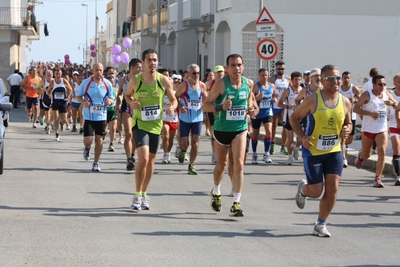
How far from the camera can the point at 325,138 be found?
8719 mm

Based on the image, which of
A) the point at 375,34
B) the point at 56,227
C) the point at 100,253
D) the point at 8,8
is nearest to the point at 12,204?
the point at 56,227

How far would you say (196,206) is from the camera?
35.5ft

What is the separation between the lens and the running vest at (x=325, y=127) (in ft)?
28.6

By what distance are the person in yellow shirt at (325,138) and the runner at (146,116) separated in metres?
2.28

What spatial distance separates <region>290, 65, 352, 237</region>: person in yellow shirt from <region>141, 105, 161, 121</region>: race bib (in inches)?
90.4

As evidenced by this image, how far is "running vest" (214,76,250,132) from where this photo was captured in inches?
394

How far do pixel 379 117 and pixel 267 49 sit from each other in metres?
7.99

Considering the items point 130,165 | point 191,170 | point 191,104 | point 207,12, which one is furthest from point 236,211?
point 207,12

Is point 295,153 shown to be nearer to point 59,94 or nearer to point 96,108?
point 96,108

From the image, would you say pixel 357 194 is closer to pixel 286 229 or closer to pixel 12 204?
pixel 286 229

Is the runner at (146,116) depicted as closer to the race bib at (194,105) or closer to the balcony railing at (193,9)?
the race bib at (194,105)

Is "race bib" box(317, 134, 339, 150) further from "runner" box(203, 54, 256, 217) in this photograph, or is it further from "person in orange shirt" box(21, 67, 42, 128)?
"person in orange shirt" box(21, 67, 42, 128)

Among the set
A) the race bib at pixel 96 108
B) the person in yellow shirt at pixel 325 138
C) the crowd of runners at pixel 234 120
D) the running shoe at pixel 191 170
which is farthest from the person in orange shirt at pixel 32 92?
the person in yellow shirt at pixel 325 138

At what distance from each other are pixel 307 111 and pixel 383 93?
510 cm
